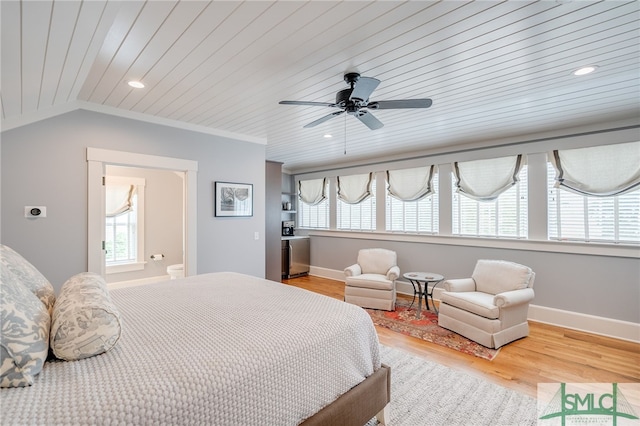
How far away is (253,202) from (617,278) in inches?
183

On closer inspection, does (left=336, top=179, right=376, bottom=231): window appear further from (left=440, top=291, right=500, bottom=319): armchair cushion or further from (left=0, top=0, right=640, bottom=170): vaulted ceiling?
(left=0, top=0, right=640, bottom=170): vaulted ceiling

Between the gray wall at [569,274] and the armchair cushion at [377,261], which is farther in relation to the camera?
the armchair cushion at [377,261]

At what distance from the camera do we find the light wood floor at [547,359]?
2518mm

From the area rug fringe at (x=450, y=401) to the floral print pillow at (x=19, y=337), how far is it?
1843 millimetres

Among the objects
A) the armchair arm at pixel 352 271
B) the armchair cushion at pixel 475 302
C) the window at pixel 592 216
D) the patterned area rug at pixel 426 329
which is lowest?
the patterned area rug at pixel 426 329

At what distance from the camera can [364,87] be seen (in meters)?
2.07

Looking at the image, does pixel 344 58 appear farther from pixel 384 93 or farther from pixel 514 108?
pixel 514 108

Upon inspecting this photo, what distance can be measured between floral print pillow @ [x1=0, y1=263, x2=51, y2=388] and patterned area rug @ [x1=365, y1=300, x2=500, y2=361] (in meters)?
3.27

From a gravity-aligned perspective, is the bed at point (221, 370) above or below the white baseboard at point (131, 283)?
above

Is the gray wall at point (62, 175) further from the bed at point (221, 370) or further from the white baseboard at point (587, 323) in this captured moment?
the white baseboard at point (587, 323)

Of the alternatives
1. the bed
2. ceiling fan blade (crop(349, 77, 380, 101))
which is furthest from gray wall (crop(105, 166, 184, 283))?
ceiling fan blade (crop(349, 77, 380, 101))

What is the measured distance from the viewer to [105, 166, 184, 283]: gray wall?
202 inches

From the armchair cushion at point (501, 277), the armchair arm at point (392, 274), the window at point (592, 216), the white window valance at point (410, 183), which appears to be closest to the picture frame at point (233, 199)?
the armchair arm at point (392, 274)

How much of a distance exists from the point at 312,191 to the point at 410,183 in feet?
8.24
